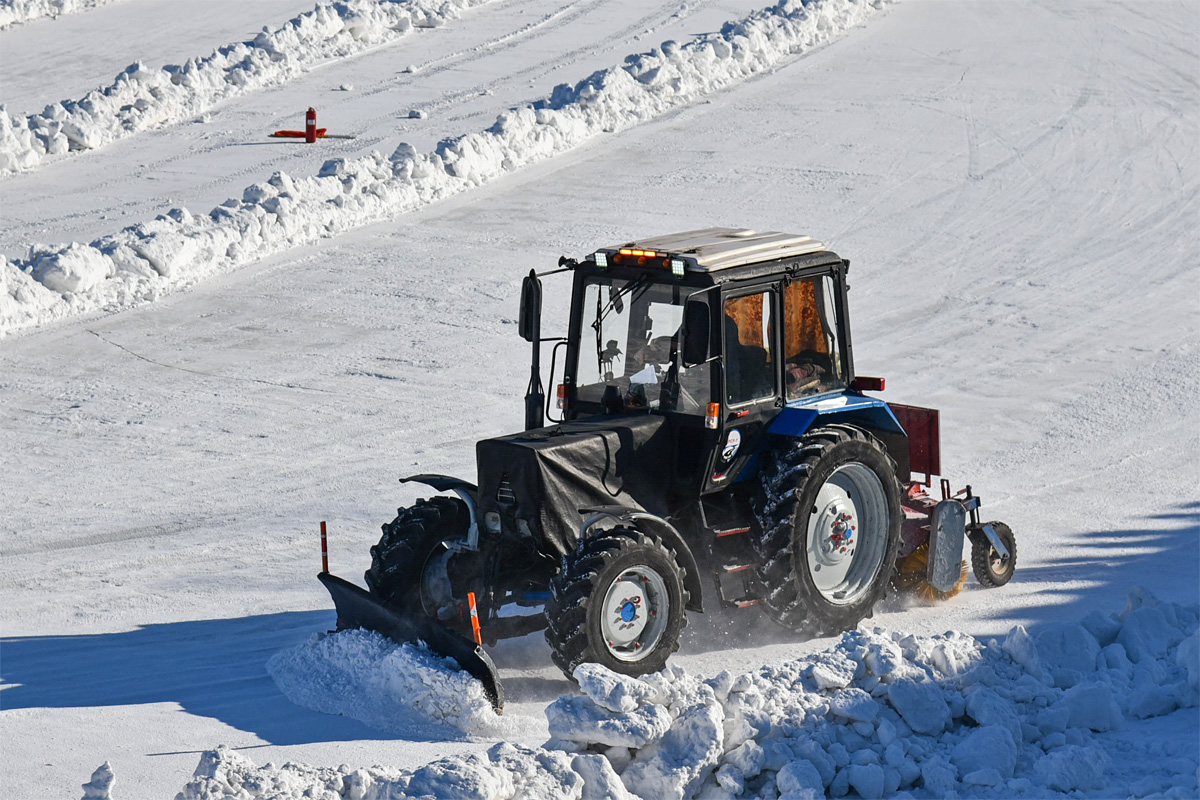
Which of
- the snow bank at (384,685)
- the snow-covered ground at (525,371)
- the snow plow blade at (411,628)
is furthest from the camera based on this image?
the snow plow blade at (411,628)

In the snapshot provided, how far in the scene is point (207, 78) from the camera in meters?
23.9

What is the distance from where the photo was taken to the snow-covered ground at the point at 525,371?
6785mm

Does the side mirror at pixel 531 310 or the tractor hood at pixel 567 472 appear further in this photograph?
the side mirror at pixel 531 310

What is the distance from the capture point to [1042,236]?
17.8 meters

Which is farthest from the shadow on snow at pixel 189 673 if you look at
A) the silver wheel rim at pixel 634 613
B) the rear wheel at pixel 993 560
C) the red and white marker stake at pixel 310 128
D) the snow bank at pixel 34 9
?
the snow bank at pixel 34 9

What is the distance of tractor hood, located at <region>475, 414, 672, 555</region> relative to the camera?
24.9 feet

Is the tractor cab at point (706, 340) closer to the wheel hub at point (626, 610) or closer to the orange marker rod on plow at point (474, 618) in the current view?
the wheel hub at point (626, 610)

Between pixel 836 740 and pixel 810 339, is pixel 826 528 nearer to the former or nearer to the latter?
pixel 810 339

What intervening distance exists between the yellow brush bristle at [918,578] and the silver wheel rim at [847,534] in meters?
0.43

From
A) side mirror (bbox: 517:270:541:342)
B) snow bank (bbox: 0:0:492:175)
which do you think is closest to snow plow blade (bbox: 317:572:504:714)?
side mirror (bbox: 517:270:541:342)

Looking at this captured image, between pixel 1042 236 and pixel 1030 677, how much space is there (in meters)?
11.5

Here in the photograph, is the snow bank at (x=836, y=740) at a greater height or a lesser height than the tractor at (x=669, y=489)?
lesser

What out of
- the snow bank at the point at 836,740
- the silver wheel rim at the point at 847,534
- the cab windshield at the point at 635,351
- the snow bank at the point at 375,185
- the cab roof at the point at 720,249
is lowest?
the snow bank at the point at 836,740

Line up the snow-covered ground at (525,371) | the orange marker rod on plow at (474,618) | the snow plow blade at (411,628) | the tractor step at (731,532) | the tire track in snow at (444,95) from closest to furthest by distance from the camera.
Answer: the snow-covered ground at (525,371) < the snow plow blade at (411,628) < the orange marker rod on plow at (474,618) < the tractor step at (731,532) < the tire track in snow at (444,95)
